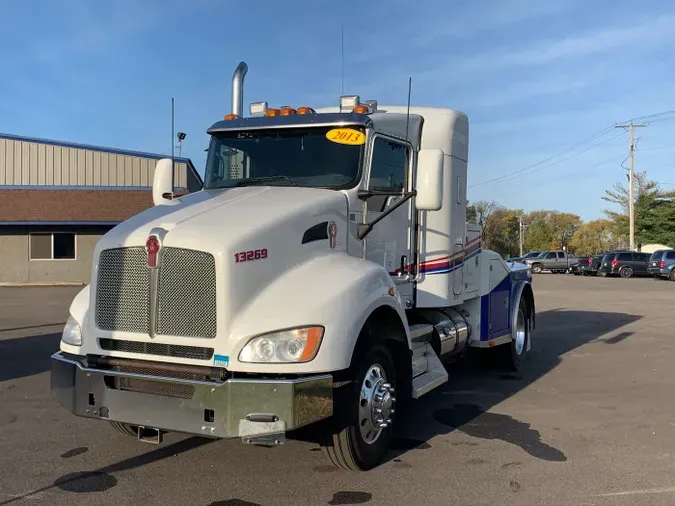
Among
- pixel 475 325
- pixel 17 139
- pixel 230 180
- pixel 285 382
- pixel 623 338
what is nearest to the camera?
pixel 285 382

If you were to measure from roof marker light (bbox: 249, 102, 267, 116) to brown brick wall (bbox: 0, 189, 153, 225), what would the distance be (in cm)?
2160

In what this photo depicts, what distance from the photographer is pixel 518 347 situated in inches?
351

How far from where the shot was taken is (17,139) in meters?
29.0

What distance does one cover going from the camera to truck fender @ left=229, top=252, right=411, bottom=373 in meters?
3.99

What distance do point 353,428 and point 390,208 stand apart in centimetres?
193

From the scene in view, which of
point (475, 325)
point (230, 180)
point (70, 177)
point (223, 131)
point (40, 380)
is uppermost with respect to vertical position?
point (70, 177)

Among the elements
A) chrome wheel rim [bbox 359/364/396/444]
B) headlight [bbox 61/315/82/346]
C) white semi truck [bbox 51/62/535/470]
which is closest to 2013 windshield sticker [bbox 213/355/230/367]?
white semi truck [bbox 51/62/535/470]

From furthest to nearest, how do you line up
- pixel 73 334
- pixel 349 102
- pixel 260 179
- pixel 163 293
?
pixel 349 102 → pixel 260 179 → pixel 73 334 → pixel 163 293

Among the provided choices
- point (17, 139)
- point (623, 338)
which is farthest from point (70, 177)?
point (623, 338)

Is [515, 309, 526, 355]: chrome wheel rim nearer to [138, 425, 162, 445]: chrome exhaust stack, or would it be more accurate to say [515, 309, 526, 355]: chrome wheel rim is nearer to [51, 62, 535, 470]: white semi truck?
[51, 62, 535, 470]: white semi truck

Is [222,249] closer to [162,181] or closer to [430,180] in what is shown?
[430,180]

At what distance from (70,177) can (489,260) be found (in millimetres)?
25858

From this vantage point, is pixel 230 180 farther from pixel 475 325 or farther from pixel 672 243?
pixel 672 243

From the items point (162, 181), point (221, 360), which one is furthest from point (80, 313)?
point (162, 181)
